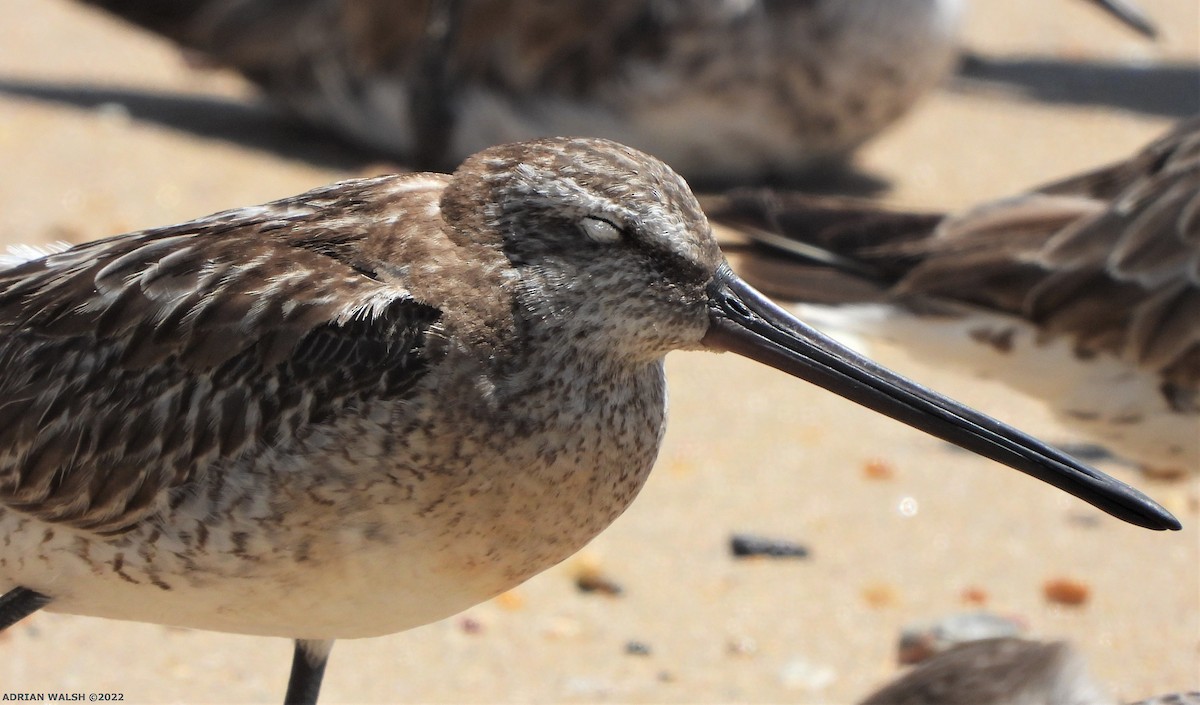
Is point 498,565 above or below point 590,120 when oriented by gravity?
below

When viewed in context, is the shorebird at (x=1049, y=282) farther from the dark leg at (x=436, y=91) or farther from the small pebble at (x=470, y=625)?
the dark leg at (x=436, y=91)

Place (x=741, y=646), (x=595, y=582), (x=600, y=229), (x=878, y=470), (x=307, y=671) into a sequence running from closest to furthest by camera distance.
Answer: (x=600, y=229)
(x=307, y=671)
(x=741, y=646)
(x=595, y=582)
(x=878, y=470)

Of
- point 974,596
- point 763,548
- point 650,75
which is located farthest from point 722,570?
point 650,75

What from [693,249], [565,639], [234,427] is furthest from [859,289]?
[234,427]

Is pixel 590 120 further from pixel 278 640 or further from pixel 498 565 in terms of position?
pixel 498 565

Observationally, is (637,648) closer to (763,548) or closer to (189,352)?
(763,548)

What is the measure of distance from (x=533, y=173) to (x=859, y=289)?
A: 8.41 ft

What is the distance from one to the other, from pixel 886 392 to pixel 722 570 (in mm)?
2159

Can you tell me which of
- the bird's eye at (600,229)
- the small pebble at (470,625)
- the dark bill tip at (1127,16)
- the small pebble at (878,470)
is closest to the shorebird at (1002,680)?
the bird's eye at (600,229)

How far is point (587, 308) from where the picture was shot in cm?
343

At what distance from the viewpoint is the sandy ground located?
15.9ft

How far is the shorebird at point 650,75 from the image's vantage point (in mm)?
8859

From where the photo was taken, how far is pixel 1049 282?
18.2ft

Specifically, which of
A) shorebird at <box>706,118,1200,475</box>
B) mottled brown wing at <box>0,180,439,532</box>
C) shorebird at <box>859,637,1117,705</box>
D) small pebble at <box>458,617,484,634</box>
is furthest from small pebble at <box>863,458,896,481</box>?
mottled brown wing at <box>0,180,439,532</box>
